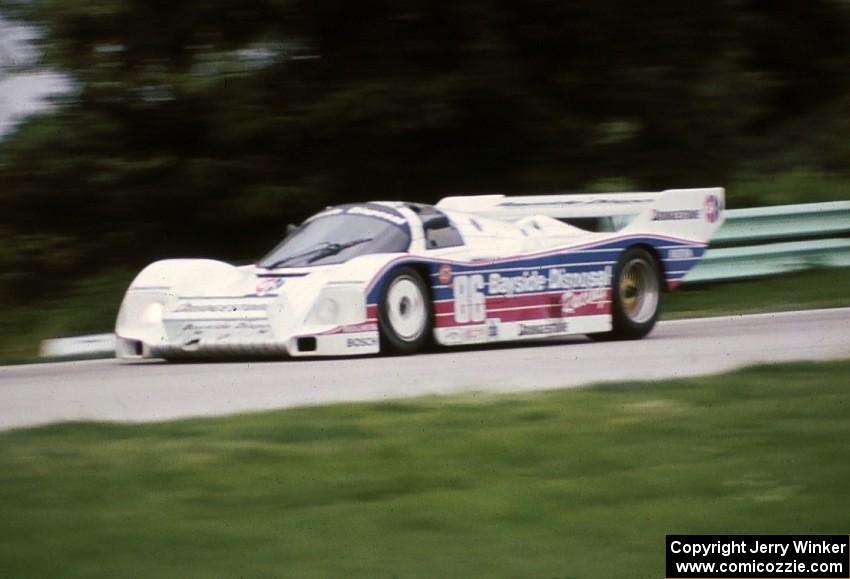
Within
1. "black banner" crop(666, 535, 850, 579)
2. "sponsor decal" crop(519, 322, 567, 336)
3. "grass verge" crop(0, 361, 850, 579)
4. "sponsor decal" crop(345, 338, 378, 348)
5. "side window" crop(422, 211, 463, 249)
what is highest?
"side window" crop(422, 211, 463, 249)

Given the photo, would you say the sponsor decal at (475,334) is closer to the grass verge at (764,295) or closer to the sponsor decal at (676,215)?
the sponsor decal at (676,215)

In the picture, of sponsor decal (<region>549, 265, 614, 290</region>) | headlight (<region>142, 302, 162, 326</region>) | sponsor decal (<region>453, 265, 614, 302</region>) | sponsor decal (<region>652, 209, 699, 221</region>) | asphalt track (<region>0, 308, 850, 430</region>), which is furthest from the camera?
sponsor decal (<region>652, 209, 699, 221</region>)

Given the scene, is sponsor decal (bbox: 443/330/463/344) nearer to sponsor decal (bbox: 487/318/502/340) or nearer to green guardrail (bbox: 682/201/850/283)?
sponsor decal (bbox: 487/318/502/340)

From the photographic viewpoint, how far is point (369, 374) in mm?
8789

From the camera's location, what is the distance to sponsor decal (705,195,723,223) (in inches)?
493

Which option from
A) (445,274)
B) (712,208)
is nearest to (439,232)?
(445,274)

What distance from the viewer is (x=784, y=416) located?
6.62 m

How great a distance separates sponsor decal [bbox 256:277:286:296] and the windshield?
41cm

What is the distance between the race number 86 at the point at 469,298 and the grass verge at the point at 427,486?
332 cm

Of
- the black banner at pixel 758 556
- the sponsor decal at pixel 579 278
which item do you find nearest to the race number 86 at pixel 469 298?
the sponsor decal at pixel 579 278

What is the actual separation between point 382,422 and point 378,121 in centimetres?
900

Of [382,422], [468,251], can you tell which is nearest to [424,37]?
[468,251]

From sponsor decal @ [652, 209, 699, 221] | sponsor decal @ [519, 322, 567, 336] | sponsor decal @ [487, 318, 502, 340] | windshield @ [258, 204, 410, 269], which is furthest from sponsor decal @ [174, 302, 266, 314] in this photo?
sponsor decal @ [652, 209, 699, 221]

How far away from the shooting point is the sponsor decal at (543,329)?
36.0ft
